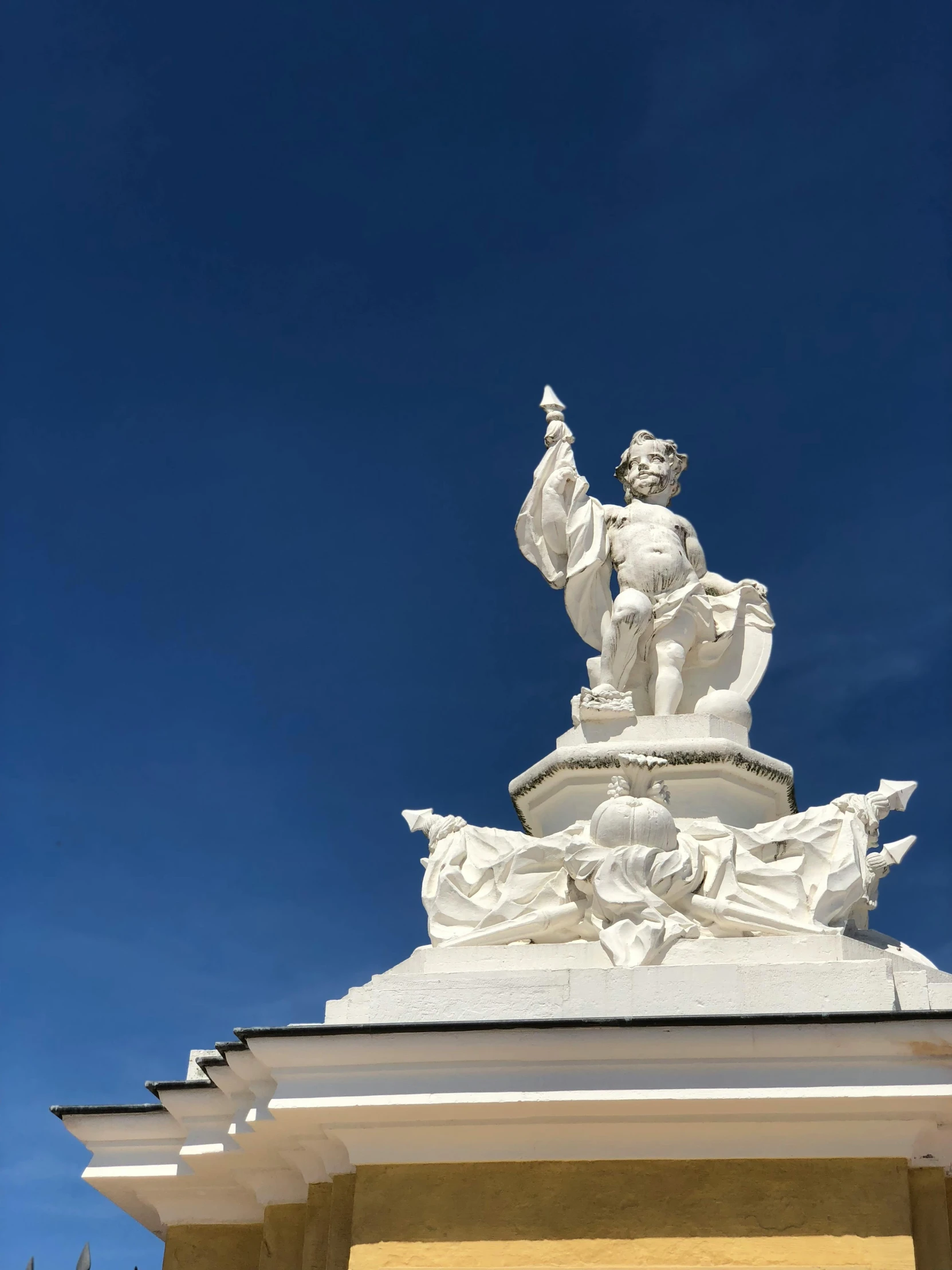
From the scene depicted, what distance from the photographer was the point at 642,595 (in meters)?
11.7

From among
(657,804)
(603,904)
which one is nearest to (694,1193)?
(603,904)

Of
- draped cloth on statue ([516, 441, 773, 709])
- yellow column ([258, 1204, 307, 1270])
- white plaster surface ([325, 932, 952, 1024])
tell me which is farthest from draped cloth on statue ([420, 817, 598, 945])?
draped cloth on statue ([516, 441, 773, 709])

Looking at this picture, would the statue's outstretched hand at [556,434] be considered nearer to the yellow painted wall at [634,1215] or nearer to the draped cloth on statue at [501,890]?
the draped cloth on statue at [501,890]

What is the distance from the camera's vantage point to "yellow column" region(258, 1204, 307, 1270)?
9.62 m

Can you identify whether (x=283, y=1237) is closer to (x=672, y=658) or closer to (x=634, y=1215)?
(x=634, y=1215)

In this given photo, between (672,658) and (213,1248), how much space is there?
5.38 m

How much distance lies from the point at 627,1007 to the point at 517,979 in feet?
2.37

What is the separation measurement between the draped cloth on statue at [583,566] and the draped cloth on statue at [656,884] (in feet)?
6.70

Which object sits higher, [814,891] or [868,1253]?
[814,891]

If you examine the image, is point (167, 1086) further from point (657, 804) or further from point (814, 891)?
point (814, 891)

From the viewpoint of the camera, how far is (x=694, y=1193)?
8.33 m

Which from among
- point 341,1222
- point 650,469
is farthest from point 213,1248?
point 650,469

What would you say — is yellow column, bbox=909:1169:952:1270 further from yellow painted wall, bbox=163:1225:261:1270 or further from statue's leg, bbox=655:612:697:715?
yellow painted wall, bbox=163:1225:261:1270

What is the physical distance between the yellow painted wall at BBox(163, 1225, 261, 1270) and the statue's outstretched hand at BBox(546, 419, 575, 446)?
20.5 feet
